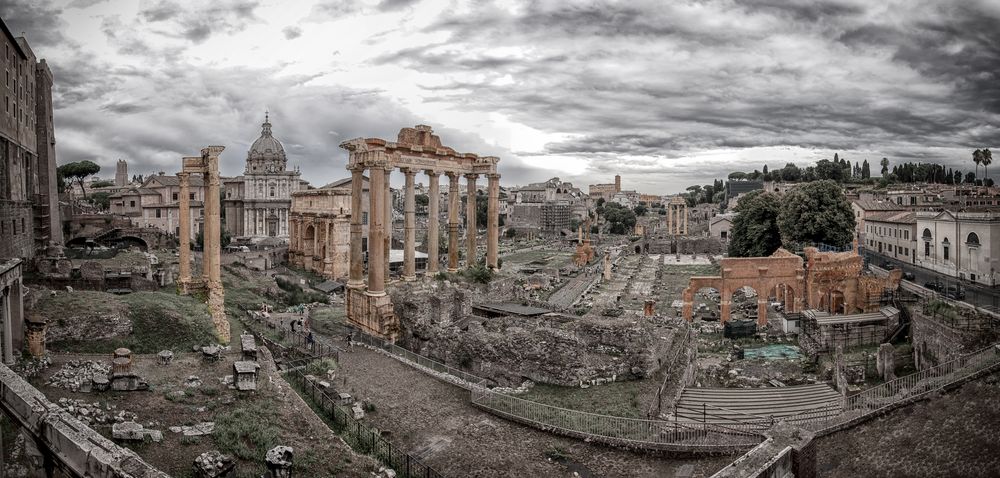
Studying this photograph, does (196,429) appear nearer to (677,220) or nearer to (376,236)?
(376,236)

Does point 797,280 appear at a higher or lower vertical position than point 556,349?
higher

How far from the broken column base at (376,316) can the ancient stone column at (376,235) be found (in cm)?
36

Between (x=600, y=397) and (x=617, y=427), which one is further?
(x=600, y=397)

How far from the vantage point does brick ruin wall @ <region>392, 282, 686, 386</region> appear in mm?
19859

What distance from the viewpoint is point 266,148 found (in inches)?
2921

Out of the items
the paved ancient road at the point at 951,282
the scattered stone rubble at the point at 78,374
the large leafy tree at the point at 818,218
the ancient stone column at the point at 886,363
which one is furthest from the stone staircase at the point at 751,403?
the large leafy tree at the point at 818,218

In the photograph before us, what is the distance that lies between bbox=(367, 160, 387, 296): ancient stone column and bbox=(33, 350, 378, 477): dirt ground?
9828mm

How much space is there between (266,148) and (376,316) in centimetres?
5458

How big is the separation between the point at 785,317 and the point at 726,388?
13343mm

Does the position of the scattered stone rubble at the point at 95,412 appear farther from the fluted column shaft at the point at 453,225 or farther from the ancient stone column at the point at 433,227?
the fluted column shaft at the point at 453,225

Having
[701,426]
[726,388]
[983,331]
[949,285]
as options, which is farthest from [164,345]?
[949,285]

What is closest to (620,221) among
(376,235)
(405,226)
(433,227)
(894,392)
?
(433,227)

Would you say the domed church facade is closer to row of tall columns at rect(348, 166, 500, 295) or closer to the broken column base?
row of tall columns at rect(348, 166, 500, 295)

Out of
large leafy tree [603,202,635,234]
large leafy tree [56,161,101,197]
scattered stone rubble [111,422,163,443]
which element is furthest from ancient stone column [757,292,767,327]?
large leafy tree [603,202,635,234]
